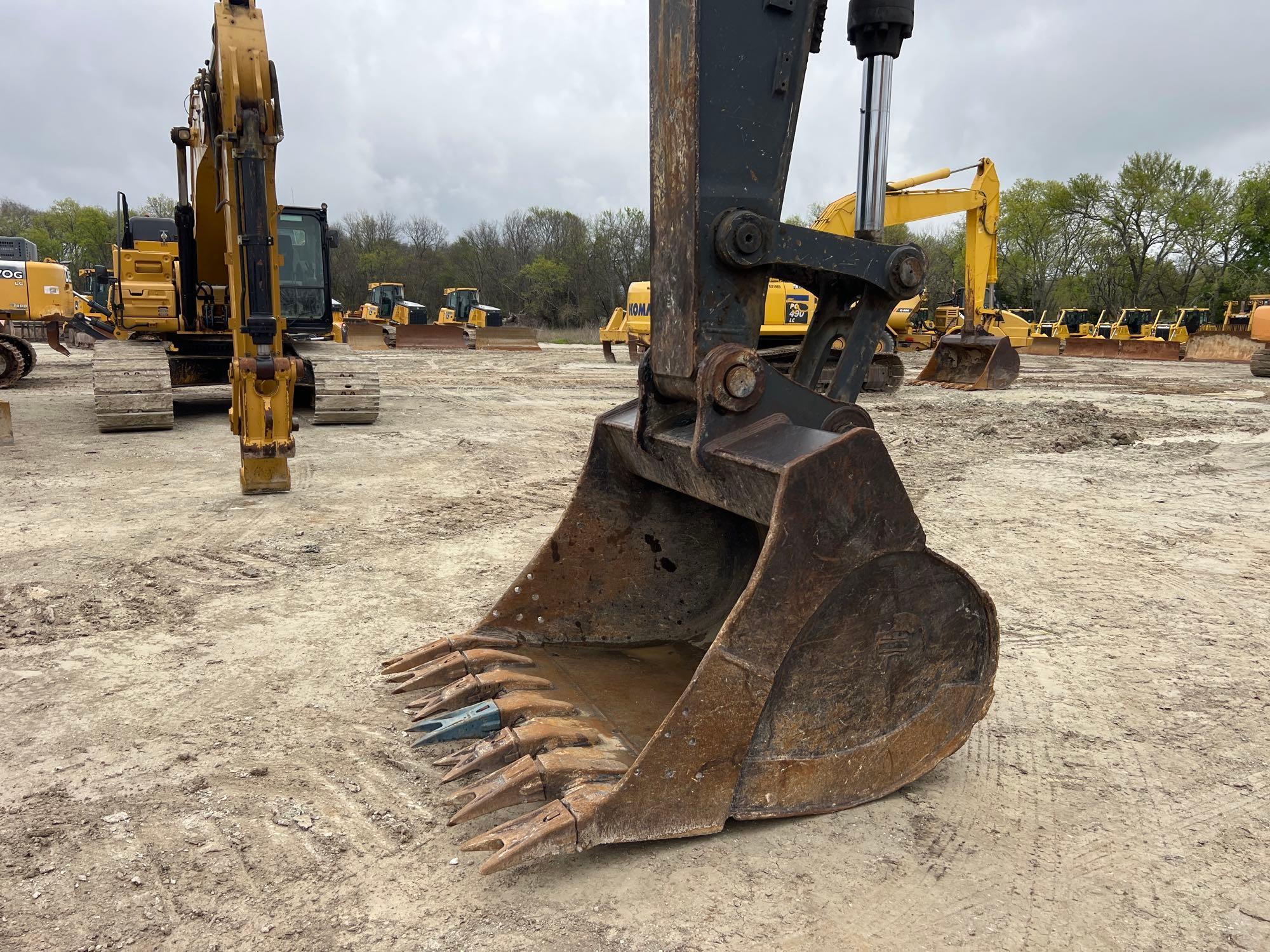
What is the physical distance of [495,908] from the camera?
2.03 m

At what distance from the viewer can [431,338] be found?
28594 millimetres

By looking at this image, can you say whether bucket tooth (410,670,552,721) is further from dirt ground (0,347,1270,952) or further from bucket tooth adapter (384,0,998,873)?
dirt ground (0,347,1270,952)

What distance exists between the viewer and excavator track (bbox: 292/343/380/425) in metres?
9.61

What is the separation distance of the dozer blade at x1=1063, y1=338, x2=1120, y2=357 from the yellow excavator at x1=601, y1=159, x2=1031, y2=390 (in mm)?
13206

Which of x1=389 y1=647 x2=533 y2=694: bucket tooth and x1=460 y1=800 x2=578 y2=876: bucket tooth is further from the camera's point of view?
x1=389 y1=647 x2=533 y2=694: bucket tooth

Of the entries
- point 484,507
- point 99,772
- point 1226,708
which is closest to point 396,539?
point 484,507

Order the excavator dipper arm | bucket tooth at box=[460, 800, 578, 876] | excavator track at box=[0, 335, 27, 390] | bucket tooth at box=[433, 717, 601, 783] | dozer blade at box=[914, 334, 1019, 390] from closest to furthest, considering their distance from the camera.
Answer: bucket tooth at box=[460, 800, 578, 876], bucket tooth at box=[433, 717, 601, 783], the excavator dipper arm, excavator track at box=[0, 335, 27, 390], dozer blade at box=[914, 334, 1019, 390]

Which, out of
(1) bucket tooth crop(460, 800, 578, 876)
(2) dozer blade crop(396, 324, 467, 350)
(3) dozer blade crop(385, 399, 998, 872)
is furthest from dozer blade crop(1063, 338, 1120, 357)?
(1) bucket tooth crop(460, 800, 578, 876)

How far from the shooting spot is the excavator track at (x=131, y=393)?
356 inches

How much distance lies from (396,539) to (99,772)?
2708mm

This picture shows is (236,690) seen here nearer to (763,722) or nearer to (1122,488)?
(763,722)

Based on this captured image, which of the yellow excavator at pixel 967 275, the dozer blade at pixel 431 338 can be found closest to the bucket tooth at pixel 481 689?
the yellow excavator at pixel 967 275

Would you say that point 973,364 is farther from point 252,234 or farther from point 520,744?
point 520,744

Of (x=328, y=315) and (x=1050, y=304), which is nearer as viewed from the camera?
(x=328, y=315)
